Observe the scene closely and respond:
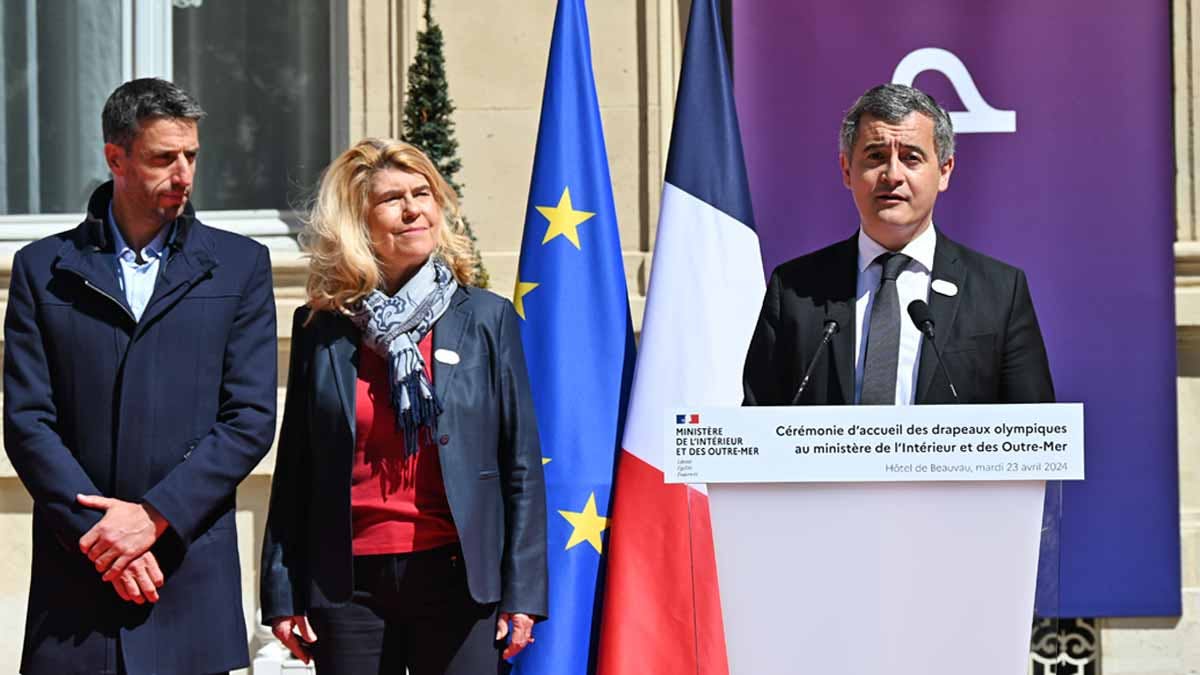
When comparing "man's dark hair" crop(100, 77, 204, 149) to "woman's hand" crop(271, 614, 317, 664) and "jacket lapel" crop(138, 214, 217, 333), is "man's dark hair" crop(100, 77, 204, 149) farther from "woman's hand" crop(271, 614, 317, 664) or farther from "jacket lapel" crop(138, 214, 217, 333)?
"woman's hand" crop(271, 614, 317, 664)

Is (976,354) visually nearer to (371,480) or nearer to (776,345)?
(776,345)

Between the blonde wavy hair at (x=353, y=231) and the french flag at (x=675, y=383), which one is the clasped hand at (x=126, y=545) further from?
the french flag at (x=675, y=383)

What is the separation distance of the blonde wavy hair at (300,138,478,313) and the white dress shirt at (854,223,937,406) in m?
0.88

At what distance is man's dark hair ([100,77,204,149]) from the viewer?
3389 millimetres

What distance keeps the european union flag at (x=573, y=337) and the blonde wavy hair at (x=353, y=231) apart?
3.59 ft

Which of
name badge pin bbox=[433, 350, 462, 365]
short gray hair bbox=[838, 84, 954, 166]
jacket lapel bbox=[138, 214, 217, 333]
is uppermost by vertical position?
short gray hair bbox=[838, 84, 954, 166]

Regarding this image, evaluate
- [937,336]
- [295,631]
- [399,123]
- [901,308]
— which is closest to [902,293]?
[901,308]

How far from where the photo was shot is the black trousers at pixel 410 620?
326 centimetres

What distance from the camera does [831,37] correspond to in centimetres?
570

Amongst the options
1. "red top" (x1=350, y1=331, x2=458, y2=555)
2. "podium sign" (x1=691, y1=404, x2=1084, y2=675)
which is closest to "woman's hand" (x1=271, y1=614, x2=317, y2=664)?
"red top" (x1=350, y1=331, x2=458, y2=555)

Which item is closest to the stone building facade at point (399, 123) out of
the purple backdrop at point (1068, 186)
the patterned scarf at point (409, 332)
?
the purple backdrop at point (1068, 186)

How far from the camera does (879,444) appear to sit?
283 cm

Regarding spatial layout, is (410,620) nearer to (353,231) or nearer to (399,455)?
(399,455)

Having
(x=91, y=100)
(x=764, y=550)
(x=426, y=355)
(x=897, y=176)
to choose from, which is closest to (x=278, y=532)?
(x=426, y=355)
